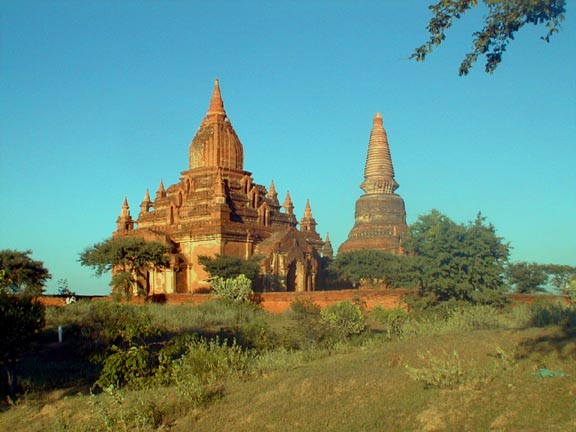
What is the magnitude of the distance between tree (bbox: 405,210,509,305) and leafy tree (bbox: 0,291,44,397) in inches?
539

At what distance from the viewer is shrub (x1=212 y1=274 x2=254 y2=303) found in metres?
28.0

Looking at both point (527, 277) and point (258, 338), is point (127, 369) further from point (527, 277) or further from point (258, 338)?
point (527, 277)

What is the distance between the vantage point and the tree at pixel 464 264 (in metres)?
23.0

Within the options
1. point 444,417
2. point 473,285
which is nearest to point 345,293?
point 473,285

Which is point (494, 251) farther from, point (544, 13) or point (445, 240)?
point (544, 13)

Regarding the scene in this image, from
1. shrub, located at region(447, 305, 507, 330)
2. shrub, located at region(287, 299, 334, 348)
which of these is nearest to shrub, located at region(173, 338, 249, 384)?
shrub, located at region(287, 299, 334, 348)

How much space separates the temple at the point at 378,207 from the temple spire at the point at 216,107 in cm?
1137

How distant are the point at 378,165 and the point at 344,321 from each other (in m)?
28.6

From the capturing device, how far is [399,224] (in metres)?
43.8

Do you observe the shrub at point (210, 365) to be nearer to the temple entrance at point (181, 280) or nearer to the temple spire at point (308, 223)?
the temple entrance at point (181, 280)

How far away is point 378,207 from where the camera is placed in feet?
147

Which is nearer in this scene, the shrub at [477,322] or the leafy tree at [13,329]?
the leafy tree at [13,329]

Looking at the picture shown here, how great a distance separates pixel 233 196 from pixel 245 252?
3345mm

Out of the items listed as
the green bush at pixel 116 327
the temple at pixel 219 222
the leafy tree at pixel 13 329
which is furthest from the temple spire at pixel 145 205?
the leafy tree at pixel 13 329
